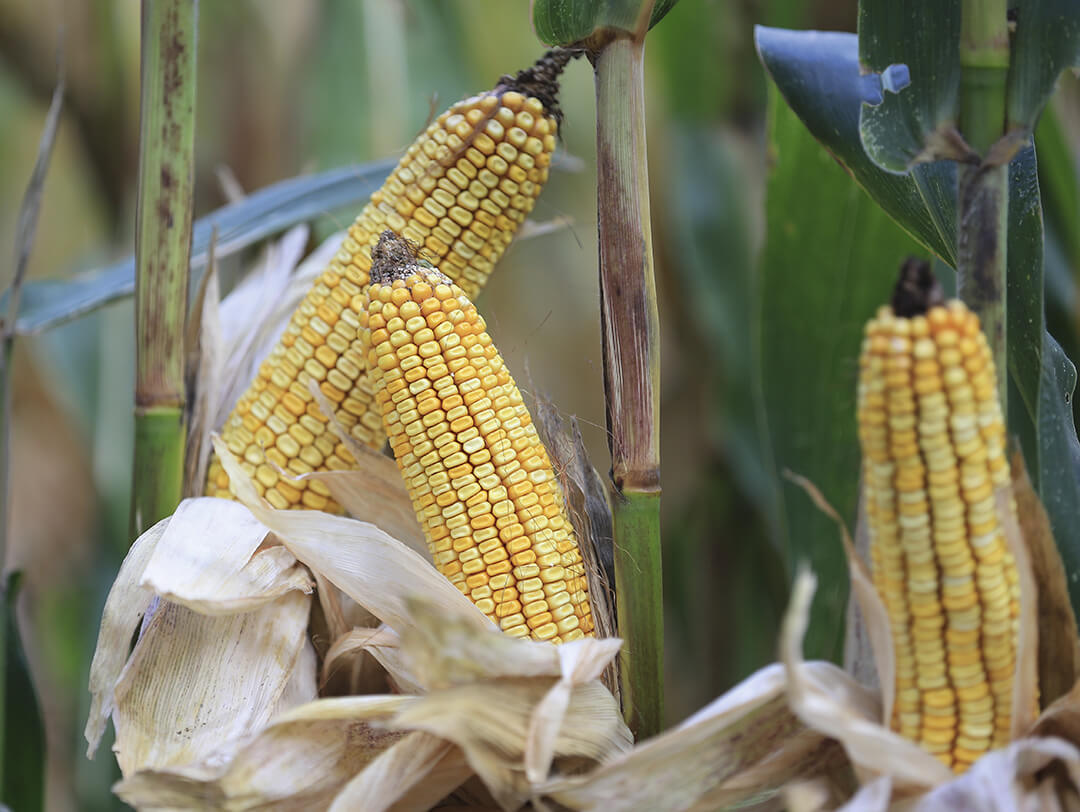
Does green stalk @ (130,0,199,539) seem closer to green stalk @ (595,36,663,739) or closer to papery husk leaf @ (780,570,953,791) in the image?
green stalk @ (595,36,663,739)

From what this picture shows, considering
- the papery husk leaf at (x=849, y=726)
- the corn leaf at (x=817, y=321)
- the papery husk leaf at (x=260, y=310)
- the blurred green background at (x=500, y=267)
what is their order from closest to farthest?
the papery husk leaf at (x=849, y=726), the papery husk leaf at (x=260, y=310), the corn leaf at (x=817, y=321), the blurred green background at (x=500, y=267)

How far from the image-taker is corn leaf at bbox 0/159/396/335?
0.79 meters

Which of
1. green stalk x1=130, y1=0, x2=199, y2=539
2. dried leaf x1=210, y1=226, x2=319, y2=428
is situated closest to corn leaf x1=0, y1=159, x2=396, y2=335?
dried leaf x1=210, y1=226, x2=319, y2=428

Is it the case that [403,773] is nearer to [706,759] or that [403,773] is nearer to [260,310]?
[706,759]

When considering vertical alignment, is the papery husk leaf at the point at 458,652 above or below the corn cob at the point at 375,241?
below

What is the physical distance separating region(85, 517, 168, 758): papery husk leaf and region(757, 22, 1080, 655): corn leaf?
518mm

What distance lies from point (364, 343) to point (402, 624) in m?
0.17

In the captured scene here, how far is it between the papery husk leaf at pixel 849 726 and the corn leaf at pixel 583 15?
31cm

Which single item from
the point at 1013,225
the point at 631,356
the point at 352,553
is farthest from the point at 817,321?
the point at 352,553

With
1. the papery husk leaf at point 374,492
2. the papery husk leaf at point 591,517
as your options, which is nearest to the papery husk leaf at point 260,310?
the papery husk leaf at point 374,492

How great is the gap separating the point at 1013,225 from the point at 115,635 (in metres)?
0.60

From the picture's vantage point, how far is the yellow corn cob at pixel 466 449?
53cm

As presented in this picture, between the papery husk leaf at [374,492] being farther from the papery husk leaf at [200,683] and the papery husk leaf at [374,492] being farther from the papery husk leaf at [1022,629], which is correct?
the papery husk leaf at [1022,629]

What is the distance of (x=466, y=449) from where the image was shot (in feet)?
1.77
